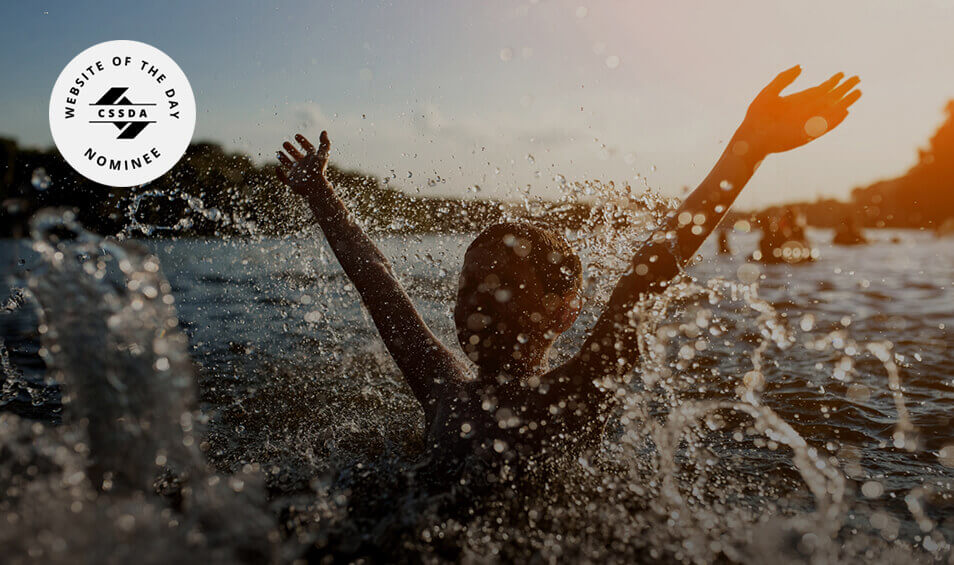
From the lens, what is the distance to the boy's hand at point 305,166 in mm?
3279

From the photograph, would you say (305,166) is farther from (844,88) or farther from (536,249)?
(844,88)

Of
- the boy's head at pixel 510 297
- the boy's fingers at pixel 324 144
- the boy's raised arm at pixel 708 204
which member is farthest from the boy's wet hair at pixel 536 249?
the boy's fingers at pixel 324 144

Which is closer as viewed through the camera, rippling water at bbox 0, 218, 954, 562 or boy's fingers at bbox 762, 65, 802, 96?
rippling water at bbox 0, 218, 954, 562

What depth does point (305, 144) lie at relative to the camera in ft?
11.4

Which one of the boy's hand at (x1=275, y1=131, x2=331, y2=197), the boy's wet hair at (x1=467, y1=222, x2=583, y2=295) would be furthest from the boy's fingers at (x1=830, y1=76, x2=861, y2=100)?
the boy's hand at (x1=275, y1=131, x2=331, y2=197)

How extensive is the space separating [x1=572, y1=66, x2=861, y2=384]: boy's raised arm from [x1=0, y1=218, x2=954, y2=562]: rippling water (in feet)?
0.87

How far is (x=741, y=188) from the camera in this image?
2.46 metres

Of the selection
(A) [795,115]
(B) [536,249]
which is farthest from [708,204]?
(B) [536,249]

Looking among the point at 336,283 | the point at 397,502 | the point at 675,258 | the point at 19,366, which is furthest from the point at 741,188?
the point at 336,283

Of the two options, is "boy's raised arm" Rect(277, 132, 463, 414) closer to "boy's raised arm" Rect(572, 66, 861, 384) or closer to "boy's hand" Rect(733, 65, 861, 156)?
"boy's raised arm" Rect(572, 66, 861, 384)

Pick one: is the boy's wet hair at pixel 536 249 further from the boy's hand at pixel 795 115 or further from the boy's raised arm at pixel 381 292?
the boy's hand at pixel 795 115

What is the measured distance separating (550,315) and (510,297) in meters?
0.27

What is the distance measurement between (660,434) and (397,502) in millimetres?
2303

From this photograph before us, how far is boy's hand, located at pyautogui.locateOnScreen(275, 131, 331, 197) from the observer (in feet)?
10.8
